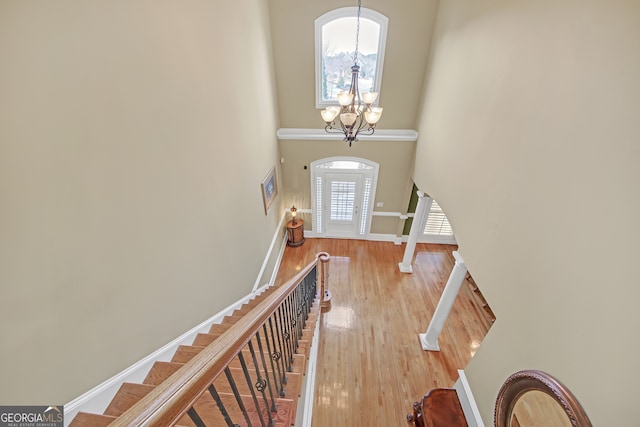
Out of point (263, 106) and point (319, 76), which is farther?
point (319, 76)

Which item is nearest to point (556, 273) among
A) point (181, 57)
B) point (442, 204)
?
point (442, 204)

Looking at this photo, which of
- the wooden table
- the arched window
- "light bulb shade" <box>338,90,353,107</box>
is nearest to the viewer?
"light bulb shade" <box>338,90,353,107</box>

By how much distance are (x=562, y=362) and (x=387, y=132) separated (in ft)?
14.9

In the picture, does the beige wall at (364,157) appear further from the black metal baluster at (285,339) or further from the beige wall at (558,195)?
the black metal baluster at (285,339)

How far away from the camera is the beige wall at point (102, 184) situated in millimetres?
1119

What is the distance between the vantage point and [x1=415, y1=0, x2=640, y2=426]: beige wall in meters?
1.25

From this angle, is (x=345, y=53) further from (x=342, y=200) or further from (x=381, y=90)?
(x=342, y=200)

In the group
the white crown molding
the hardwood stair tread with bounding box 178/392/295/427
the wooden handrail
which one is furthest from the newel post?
the wooden handrail

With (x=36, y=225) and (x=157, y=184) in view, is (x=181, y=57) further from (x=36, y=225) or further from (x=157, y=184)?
(x=36, y=225)

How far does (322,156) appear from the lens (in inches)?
221

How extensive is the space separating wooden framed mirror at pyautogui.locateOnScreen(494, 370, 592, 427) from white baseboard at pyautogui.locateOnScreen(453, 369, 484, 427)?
1.83 ft

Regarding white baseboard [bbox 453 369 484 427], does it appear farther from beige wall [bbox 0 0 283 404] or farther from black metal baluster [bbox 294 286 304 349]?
beige wall [bbox 0 0 283 404]

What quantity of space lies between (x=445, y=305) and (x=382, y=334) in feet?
3.83

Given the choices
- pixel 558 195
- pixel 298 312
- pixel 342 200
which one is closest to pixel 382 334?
pixel 298 312
